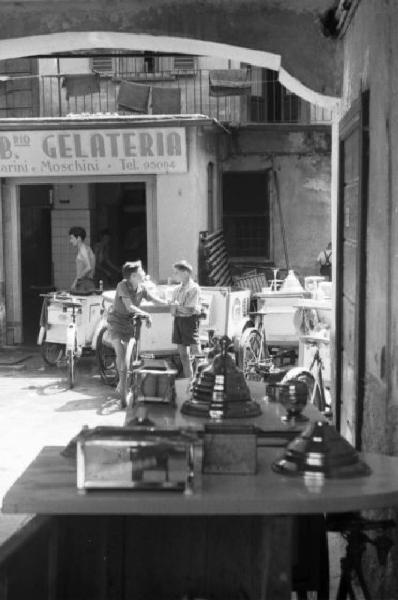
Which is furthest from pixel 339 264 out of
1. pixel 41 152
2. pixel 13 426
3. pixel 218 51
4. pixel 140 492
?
pixel 41 152

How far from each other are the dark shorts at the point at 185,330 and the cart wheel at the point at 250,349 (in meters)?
0.70

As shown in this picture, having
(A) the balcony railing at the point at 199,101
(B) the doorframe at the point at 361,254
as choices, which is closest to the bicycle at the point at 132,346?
(B) the doorframe at the point at 361,254

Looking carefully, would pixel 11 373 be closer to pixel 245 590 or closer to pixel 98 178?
pixel 98 178

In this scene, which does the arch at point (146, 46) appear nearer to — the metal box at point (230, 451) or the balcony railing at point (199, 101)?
the metal box at point (230, 451)

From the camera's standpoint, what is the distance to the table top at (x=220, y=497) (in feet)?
13.2

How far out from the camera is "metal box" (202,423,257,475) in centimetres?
442

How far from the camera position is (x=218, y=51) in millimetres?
7840

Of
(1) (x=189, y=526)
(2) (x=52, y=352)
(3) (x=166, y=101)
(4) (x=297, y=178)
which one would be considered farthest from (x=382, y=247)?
(4) (x=297, y=178)

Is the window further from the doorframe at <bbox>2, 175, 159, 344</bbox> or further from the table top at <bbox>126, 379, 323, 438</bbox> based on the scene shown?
the table top at <bbox>126, 379, 323, 438</bbox>

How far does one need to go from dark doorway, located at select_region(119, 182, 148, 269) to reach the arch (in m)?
15.4

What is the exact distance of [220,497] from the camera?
13.4 ft

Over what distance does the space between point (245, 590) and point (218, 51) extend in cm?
440

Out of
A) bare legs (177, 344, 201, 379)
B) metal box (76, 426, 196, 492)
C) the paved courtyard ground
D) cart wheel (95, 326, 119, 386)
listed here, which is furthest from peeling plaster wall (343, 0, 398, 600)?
cart wheel (95, 326, 119, 386)

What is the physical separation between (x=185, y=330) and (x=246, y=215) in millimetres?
7247
